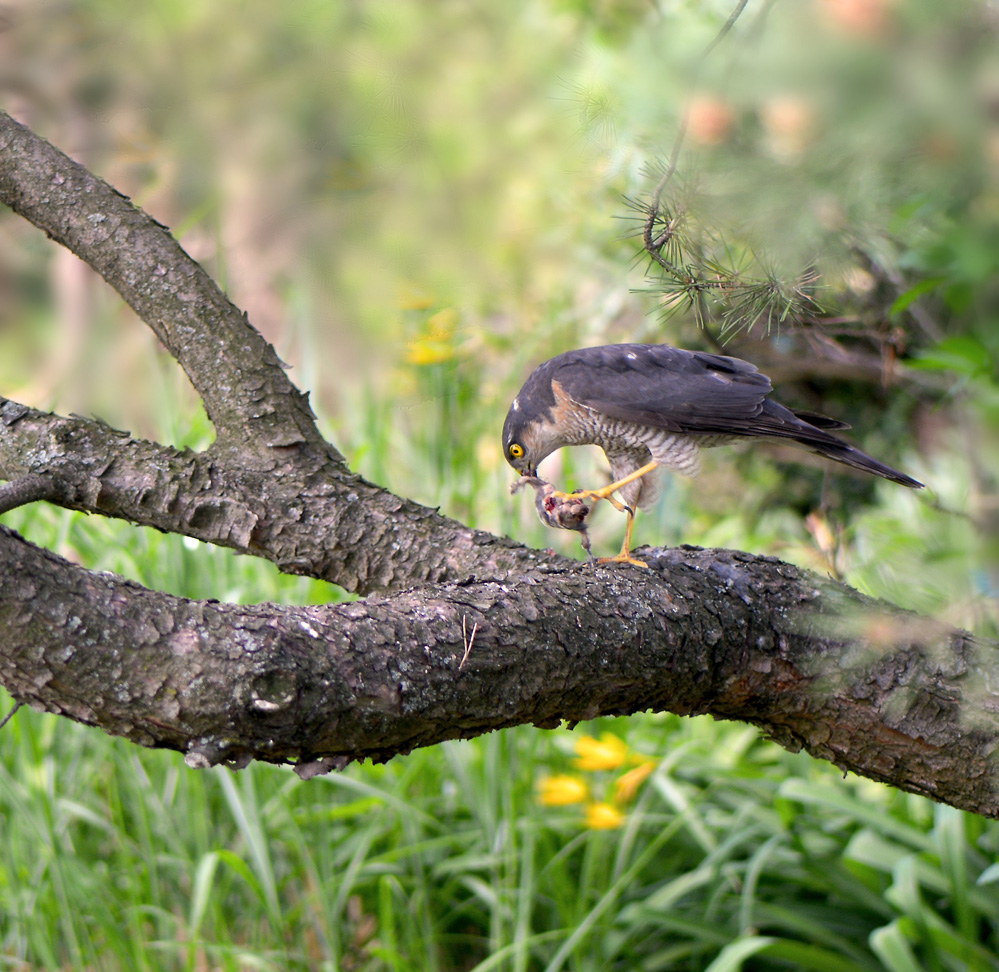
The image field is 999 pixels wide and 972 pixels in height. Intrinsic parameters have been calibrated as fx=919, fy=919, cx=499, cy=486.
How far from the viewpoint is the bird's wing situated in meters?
1.89

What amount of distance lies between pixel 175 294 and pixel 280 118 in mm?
3708

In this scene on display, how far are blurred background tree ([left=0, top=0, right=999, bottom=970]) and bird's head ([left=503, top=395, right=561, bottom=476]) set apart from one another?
1.64 feet

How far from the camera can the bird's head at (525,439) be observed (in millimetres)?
2238

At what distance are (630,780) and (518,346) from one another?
6.51 feet

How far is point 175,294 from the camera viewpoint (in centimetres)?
152

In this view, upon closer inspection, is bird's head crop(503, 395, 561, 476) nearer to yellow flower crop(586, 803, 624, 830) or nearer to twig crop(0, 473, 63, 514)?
yellow flower crop(586, 803, 624, 830)

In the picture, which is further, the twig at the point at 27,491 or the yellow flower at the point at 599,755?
the yellow flower at the point at 599,755

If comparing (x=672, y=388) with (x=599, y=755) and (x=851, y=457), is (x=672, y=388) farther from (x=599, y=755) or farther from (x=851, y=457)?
(x=599, y=755)

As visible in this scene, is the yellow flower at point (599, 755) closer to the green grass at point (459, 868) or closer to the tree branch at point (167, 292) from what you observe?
the green grass at point (459, 868)

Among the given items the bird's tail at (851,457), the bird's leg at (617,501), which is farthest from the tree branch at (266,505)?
the bird's tail at (851,457)

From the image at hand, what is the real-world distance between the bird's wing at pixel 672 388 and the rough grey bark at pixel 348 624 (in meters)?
0.46

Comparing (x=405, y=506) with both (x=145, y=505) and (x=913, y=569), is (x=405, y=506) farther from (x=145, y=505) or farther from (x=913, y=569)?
(x=913, y=569)

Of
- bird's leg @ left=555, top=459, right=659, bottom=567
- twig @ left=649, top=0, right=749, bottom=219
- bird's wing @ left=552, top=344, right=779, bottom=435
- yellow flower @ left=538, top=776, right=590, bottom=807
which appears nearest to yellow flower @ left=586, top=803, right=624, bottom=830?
yellow flower @ left=538, top=776, right=590, bottom=807

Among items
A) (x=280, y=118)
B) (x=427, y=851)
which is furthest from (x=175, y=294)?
(x=280, y=118)
